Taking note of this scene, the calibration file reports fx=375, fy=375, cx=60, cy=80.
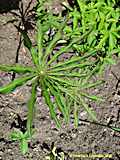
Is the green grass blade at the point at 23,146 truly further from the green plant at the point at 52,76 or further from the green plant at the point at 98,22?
the green plant at the point at 98,22

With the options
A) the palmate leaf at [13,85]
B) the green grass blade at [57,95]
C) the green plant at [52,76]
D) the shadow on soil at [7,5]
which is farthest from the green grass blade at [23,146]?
the shadow on soil at [7,5]

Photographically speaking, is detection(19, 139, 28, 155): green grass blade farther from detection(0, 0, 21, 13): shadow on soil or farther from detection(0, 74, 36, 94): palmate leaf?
detection(0, 0, 21, 13): shadow on soil

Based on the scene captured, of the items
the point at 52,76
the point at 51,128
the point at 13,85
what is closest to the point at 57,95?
the point at 52,76

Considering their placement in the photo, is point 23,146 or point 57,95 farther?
point 23,146

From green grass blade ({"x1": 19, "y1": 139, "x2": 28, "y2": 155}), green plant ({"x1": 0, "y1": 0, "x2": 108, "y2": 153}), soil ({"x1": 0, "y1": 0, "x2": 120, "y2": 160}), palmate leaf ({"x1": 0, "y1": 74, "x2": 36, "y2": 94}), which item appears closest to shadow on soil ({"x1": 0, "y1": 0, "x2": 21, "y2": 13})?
soil ({"x1": 0, "y1": 0, "x2": 120, "y2": 160})

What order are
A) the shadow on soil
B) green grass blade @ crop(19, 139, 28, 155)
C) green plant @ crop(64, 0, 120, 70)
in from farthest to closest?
the shadow on soil, green grass blade @ crop(19, 139, 28, 155), green plant @ crop(64, 0, 120, 70)

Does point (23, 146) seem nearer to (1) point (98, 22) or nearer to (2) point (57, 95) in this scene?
(2) point (57, 95)

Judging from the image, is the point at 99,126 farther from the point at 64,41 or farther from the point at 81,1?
the point at 81,1

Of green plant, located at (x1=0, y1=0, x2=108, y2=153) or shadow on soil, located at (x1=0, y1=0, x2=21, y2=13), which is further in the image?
shadow on soil, located at (x1=0, y1=0, x2=21, y2=13)

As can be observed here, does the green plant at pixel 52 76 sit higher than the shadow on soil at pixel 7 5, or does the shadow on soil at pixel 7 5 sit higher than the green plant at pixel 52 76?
the shadow on soil at pixel 7 5
